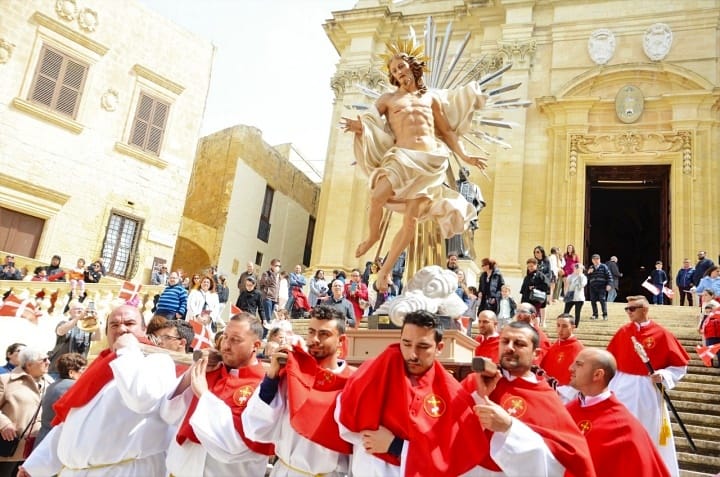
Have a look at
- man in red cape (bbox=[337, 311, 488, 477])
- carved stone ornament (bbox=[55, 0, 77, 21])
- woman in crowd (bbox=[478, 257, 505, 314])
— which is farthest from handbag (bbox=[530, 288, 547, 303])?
carved stone ornament (bbox=[55, 0, 77, 21])

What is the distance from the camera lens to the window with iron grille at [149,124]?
19891 millimetres

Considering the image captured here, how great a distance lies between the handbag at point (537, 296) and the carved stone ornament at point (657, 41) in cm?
1239

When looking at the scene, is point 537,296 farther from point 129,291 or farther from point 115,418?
point 115,418

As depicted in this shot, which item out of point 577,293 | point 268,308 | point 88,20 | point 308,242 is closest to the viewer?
point 577,293

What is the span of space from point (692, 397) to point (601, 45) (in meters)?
15.4

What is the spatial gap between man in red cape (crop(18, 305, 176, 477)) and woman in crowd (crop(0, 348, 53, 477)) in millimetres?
1645

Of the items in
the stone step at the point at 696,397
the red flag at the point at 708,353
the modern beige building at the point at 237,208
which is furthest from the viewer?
the modern beige building at the point at 237,208

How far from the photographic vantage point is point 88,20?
18859 millimetres

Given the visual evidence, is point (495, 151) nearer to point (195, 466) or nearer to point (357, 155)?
point (357, 155)

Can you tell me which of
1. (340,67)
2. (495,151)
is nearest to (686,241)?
(495,151)

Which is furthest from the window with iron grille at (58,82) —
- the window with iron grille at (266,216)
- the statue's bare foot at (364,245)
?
the statue's bare foot at (364,245)

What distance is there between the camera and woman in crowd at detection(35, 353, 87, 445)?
513 centimetres

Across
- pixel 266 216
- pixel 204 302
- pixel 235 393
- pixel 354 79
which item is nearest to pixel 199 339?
pixel 204 302

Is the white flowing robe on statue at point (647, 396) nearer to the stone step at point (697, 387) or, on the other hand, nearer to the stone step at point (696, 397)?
the stone step at point (696, 397)
